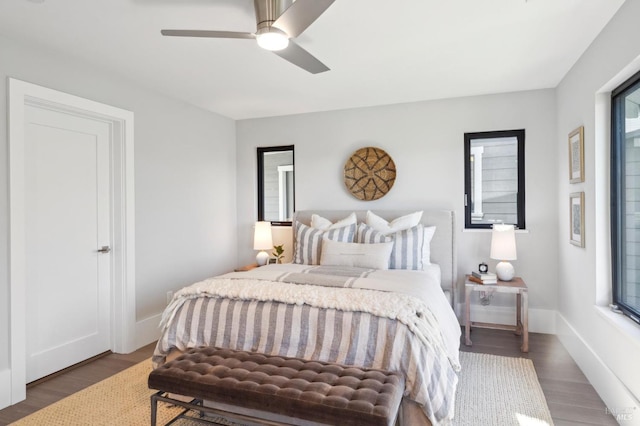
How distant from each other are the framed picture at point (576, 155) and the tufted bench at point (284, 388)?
7.43 ft

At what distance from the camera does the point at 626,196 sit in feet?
8.07

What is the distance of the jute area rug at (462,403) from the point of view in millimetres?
2330

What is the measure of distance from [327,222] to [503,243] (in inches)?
70.3

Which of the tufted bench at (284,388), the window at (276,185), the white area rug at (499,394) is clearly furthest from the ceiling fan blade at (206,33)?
the window at (276,185)

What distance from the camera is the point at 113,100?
3.35 m

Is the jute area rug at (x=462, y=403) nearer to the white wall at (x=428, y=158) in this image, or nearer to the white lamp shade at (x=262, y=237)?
the white wall at (x=428, y=158)

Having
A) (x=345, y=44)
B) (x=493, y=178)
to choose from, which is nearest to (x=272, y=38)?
(x=345, y=44)

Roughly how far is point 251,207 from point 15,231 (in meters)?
2.73

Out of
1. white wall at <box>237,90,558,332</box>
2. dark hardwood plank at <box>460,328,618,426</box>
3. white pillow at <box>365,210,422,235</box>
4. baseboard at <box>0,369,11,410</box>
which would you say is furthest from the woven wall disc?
baseboard at <box>0,369,11,410</box>

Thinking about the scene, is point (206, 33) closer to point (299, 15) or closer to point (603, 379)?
point (299, 15)

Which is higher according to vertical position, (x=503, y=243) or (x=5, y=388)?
(x=503, y=243)

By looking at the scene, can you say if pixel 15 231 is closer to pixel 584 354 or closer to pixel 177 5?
pixel 177 5

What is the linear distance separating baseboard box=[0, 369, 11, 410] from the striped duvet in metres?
0.95

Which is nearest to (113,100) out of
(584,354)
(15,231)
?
(15,231)
